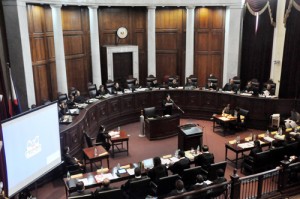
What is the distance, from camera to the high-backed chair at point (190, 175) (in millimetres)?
7467

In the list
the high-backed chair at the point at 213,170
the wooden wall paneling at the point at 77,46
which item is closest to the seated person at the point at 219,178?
the high-backed chair at the point at 213,170

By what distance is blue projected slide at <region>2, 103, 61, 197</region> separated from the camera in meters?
5.29

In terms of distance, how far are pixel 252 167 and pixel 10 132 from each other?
6.53 metres

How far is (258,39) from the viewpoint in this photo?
15289mm

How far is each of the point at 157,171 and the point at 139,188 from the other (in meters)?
0.73

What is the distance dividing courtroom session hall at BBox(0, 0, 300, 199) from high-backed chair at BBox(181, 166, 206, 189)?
0.03 m

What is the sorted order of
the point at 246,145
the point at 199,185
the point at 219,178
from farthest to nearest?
the point at 246,145 → the point at 219,178 → the point at 199,185

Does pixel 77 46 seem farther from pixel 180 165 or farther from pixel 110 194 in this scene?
pixel 110 194

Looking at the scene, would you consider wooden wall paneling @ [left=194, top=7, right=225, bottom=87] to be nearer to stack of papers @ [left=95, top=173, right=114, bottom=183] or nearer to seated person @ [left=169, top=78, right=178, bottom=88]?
seated person @ [left=169, top=78, right=178, bottom=88]

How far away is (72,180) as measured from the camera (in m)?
7.40

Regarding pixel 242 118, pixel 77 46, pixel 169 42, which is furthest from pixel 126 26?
pixel 242 118

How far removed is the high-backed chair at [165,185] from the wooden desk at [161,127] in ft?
15.6

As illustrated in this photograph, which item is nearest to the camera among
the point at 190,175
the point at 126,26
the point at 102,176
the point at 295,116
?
the point at 190,175

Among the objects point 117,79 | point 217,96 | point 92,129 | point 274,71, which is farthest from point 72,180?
point 274,71
